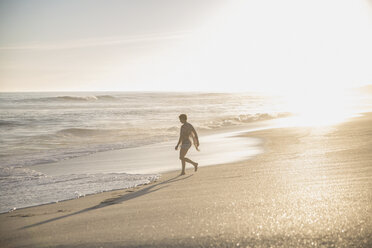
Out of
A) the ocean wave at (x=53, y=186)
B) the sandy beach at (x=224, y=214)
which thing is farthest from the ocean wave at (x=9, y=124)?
the sandy beach at (x=224, y=214)

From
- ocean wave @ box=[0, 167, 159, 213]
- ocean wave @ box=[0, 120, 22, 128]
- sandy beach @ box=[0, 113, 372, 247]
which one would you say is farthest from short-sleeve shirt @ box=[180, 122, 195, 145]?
ocean wave @ box=[0, 120, 22, 128]

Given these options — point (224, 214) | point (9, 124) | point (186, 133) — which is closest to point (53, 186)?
point (186, 133)

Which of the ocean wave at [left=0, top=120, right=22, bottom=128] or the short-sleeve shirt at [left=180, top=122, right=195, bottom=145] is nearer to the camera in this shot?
the short-sleeve shirt at [left=180, top=122, right=195, bottom=145]

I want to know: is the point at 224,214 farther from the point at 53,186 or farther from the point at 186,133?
the point at 53,186

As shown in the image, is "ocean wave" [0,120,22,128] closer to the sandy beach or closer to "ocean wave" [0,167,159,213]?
"ocean wave" [0,167,159,213]

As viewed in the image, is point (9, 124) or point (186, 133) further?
point (9, 124)

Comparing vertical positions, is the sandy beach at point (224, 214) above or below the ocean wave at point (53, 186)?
above

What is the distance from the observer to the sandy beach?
3686mm

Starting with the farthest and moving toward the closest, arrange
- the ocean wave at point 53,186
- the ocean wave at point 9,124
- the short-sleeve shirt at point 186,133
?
the ocean wave at point 9,124, the short-sleeve shirt at point 186,133, the ocean wave at point 53,186

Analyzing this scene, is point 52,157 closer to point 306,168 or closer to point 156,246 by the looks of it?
point 306,168

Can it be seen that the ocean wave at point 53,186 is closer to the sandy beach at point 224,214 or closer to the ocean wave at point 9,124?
the sandy beach at point 224,214

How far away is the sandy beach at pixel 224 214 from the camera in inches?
145

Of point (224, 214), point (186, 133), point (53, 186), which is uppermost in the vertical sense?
point (186, 133)

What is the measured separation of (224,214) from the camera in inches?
178
